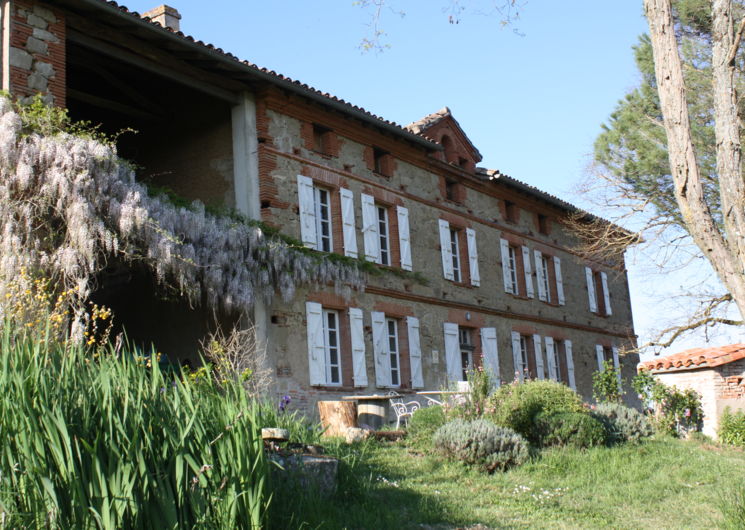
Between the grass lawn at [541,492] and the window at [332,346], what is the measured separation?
3.65 m

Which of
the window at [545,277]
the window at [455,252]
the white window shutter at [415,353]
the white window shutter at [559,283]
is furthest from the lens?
the white window shutter at [559,283]

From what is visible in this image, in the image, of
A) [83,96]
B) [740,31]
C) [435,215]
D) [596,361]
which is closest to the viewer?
[740,31]

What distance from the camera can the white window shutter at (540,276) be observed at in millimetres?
19781

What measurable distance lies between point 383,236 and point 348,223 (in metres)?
1.38

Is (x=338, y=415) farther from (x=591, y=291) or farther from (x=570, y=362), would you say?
(x=591, y=291)

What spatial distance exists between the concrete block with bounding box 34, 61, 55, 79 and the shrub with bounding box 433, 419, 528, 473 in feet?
19.6

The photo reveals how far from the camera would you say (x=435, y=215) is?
54.2 ft

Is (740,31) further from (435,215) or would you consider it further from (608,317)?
(608,317)

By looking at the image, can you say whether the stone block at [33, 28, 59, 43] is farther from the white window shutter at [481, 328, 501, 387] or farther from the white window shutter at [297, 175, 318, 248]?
the white window shutter at [481, 328, 501, 387]

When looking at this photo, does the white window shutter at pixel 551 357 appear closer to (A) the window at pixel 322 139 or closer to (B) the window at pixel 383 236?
(B) the window at pixel 383 236

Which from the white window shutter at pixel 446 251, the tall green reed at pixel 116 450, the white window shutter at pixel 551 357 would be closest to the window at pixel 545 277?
the white window shutter at pixel 551 357

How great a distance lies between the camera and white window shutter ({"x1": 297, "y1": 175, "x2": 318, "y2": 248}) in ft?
42.8

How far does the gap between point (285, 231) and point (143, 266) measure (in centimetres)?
281

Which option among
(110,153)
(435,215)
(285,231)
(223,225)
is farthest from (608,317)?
(110,153)
